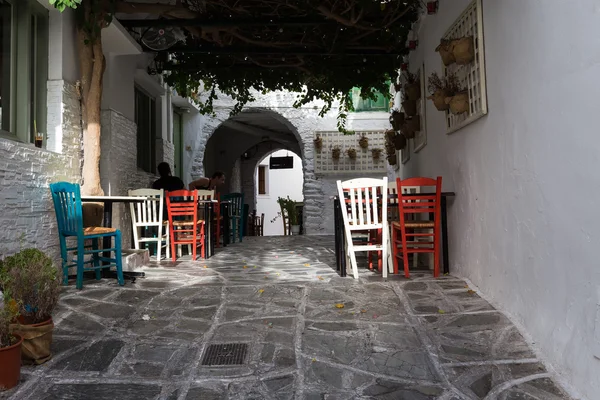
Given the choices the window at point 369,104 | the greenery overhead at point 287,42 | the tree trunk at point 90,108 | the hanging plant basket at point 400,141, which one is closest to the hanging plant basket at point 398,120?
the hanging plant basket at point 400,141

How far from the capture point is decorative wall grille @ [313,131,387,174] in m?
10.7

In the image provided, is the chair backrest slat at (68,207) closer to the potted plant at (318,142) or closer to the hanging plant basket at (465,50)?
the hanging plant basket at (465,50)

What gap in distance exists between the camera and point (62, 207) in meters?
3.98

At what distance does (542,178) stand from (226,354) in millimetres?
1734

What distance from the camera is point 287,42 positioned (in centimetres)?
644

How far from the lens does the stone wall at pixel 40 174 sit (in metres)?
3.63

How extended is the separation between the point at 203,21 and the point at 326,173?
5575mm

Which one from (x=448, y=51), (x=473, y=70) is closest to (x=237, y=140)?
(x=448, y=51)

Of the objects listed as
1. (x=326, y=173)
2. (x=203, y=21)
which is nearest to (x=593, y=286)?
(x=203, y=21)

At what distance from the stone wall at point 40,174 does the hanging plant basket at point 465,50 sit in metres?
3.31

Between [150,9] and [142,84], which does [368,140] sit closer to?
[142,84]

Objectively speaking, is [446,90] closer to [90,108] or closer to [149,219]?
[90,108]

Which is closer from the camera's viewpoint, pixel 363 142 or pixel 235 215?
pixel 235 215

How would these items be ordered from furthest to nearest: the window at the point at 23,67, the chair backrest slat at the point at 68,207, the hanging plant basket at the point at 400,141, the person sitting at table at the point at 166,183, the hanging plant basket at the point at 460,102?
the hanging plant basket at the point at 400,141 → the person sitting at table at the point at 166,183 → the window at the point at 23,67 → the chair backrest slat at the point at 68,207 → the hanging plant basket at the point at 460,102
